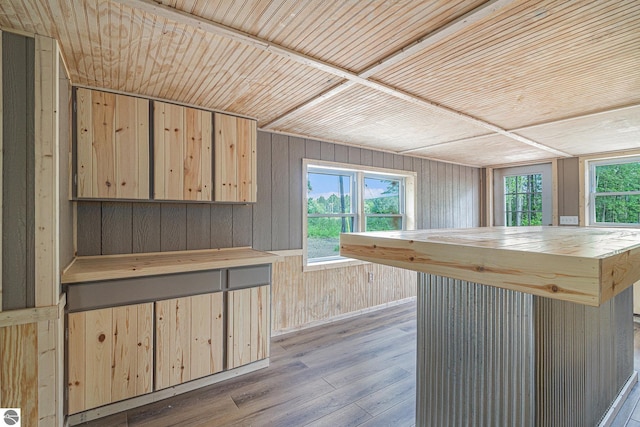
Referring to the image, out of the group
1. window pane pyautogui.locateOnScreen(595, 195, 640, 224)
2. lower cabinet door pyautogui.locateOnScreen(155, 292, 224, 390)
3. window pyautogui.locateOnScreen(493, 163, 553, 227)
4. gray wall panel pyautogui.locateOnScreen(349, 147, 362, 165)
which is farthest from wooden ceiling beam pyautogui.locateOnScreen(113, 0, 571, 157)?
window pane pyautogui.locateOnScreen(595, 195, 640, 224)

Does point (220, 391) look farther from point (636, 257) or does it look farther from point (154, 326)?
point (636, 257)

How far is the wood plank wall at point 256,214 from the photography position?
8.27ft

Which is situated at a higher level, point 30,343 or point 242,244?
point 242,244

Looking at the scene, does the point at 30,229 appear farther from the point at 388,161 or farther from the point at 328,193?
the point at 388,161

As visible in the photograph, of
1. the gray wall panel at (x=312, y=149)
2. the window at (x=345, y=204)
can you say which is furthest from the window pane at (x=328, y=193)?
the gray wall panel at (x=312, y=149)

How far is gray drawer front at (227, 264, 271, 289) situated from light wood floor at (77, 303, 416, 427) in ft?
2.52

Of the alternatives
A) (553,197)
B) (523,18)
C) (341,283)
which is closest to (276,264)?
(341,283)

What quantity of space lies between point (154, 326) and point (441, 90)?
2.74 metres

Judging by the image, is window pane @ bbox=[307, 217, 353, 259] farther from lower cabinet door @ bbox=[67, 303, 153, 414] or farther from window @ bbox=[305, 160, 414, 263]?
lower cabinet door @ bbox=[67, 303, 153, 414]

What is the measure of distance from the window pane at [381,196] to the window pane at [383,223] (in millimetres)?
102

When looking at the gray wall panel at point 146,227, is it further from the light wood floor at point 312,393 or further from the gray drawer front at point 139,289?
the light wood floor at point 312,393

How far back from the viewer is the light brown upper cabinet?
109 inches

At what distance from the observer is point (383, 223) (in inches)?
183

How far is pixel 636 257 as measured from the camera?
0.95 metres
